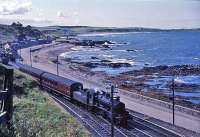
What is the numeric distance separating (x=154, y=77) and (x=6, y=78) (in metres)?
67.3

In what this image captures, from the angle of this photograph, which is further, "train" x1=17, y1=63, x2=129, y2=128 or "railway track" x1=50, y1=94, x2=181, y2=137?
"train" x1=17, y1=63, x2=129, y2=128

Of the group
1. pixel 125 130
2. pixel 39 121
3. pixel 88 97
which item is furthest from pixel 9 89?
pixel 88 97

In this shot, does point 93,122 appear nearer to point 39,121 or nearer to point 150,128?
point 150,128

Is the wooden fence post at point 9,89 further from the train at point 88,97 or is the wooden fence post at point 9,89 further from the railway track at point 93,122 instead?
the railway track at point 93,122

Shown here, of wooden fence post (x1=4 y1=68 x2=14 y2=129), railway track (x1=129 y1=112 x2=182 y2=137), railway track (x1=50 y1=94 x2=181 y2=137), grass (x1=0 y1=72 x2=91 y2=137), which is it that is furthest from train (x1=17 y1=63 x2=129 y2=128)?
wooden fence post (x1=4 y1=68 x2=14 y2=129)

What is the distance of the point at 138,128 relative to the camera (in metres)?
32.7

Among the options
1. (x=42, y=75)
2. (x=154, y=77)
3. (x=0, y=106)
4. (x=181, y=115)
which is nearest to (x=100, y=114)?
(x=181, y=115)

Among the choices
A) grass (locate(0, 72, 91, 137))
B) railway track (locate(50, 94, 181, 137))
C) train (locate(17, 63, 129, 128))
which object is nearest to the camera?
grass (locate(0, 72, 91, 137))

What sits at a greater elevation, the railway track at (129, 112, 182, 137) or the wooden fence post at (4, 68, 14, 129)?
the wooden fence post at (4, 68, 14, 129)

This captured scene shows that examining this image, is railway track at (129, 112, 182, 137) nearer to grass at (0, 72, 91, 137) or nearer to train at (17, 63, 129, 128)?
train at (17, 63, 129, 128)

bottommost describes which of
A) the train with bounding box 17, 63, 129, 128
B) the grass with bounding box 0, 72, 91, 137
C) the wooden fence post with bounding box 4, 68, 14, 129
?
the train with bounding box 17, 63, 129, 128

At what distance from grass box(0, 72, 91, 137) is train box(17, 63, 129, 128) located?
10.4 ft

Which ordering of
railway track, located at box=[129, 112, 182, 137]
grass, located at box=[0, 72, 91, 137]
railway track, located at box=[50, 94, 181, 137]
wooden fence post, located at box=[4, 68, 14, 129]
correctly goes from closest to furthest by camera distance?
wooden fence post, located at box=[4, 68, 14, 129], grass, located at box=[0, 72, 91, 137], railway track, located at box=[50, 94, 181, 137], railway track, located at box=[129, 112, 182, 137]

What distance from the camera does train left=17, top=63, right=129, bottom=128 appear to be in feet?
111
